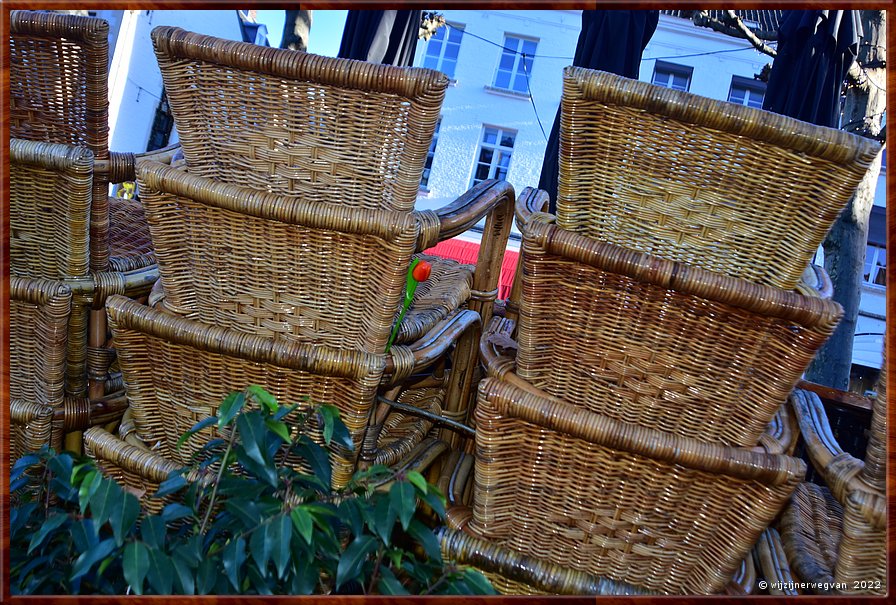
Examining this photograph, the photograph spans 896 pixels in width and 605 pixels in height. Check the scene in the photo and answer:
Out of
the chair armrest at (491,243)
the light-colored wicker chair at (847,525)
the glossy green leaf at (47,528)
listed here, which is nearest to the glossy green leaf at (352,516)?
the glossy green leaf at (47,528)

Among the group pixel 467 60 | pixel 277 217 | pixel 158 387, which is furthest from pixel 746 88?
pixel 158 387

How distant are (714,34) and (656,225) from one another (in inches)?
38.3

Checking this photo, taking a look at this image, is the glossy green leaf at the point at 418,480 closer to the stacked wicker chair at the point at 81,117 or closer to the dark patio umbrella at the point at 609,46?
the stacked wicker chair at the point at 81,117

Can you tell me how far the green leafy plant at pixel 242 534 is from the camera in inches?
38.8

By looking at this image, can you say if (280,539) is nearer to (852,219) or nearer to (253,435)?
(253,435)

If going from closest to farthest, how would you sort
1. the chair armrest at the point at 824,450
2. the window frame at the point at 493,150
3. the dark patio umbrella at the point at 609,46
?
the chair armrest at the point at 824,450, the window frame at the point at 493,150, the dark patio umbrella at the point at 609,46

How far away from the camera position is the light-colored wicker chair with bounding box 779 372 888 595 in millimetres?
1221

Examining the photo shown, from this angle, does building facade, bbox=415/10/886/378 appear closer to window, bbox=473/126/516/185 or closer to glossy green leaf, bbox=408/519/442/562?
window, bbox=473/126/516/185

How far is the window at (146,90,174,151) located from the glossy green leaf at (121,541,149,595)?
0.87 metres

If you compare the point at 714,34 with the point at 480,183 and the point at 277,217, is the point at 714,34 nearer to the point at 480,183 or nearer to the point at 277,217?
the point at 480,183

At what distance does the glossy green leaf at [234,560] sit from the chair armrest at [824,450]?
92 cm

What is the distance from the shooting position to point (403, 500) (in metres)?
1.04

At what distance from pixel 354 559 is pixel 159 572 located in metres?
0.24

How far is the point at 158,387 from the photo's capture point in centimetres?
162
